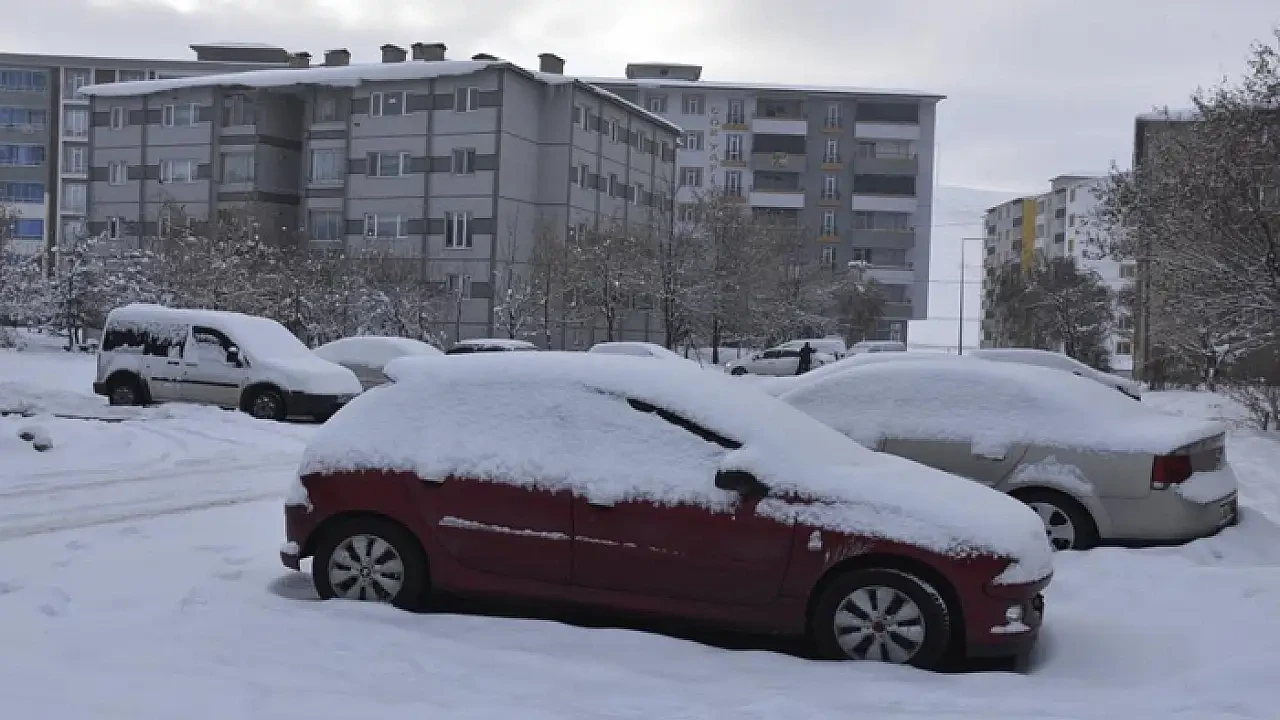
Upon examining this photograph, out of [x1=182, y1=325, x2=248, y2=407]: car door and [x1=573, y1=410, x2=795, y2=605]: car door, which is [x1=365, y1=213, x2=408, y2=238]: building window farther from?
[x1=573, y1=410, x2=795, y2=605]: car door

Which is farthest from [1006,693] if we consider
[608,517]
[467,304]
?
[467,304]

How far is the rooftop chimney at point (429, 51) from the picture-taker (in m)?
58.7

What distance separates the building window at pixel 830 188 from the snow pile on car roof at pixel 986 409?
7582cm

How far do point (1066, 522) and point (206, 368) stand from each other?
1398cm

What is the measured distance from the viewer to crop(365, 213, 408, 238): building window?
5412cm

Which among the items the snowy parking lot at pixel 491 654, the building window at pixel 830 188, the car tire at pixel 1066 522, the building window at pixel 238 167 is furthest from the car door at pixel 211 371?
the building window at pixel 830 188

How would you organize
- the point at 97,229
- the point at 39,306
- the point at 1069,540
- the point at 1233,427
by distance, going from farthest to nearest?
the point at 97,229 → the point at 39,306 → the point at 1233,427 → the point at 1069,540

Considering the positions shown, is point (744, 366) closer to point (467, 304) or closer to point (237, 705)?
point (467, 304)

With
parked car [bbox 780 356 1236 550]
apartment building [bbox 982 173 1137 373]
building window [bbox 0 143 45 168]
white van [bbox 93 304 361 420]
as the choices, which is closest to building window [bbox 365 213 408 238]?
white van [bbox 93 304 361 420]

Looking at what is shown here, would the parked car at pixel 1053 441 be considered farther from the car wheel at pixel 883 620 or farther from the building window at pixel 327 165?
the building window at pixel 327 165

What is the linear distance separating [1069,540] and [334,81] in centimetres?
5158

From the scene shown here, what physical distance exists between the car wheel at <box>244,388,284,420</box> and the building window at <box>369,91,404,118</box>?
3810cm

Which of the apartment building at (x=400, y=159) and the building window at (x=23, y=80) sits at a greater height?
the building window at (x=23, y=80)

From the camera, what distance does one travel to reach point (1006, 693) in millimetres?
5312
